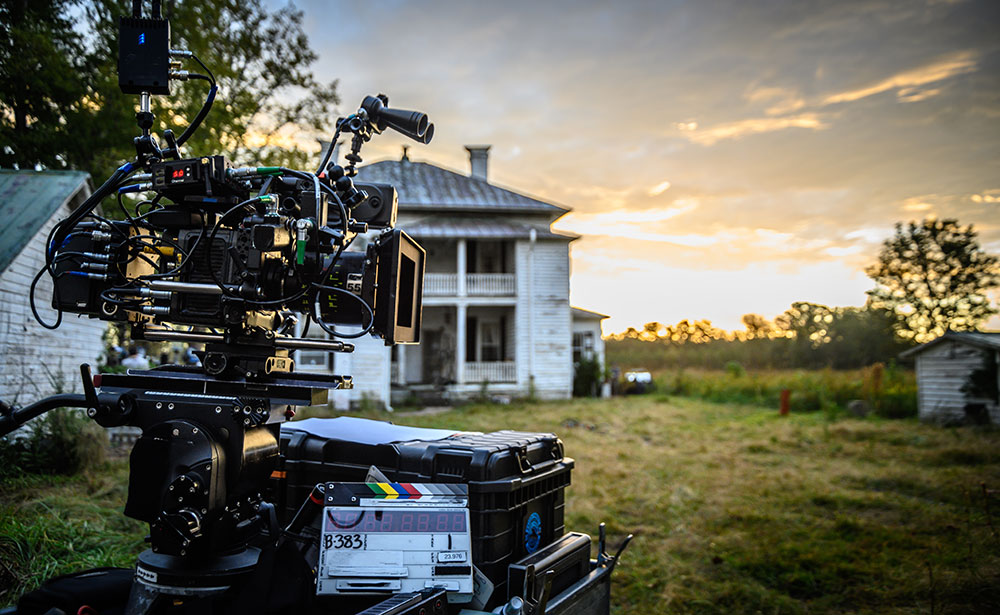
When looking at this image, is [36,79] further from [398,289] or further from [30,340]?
[398,289]

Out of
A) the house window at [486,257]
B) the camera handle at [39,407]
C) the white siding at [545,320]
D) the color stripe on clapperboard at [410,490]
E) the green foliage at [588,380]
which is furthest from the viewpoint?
the house window at [486,257]

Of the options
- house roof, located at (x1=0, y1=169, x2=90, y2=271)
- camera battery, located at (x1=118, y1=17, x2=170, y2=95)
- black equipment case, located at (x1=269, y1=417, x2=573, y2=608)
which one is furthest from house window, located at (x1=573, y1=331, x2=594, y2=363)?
camera battery, located at (x1=118, y1=17, x2=170, y2=95)

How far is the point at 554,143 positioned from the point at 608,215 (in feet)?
10.4

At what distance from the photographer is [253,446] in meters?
2.36

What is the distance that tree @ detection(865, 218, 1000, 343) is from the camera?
35719 mm

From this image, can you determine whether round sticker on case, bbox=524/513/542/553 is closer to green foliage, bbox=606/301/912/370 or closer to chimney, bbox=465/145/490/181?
chimney, bbox=465/145/490/181

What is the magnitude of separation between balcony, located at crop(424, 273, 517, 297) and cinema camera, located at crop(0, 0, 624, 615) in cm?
1748

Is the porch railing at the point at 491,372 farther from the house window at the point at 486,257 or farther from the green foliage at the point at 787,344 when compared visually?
the green foliage at the point at 787,344

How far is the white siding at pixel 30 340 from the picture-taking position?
6898 millimetres

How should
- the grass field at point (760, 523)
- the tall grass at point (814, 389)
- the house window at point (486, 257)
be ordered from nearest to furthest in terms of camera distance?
the grass field at point (760, 523), the tall grass at point (814, 389), the house window at point (486, 257)

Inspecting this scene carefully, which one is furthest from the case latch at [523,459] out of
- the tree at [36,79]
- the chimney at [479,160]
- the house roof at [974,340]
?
the chimney at [479,160]

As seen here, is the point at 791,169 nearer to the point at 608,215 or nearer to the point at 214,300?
the point at 608,215

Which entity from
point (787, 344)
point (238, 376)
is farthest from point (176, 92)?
point (787, 344)

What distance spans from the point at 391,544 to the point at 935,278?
44145 millimetres
